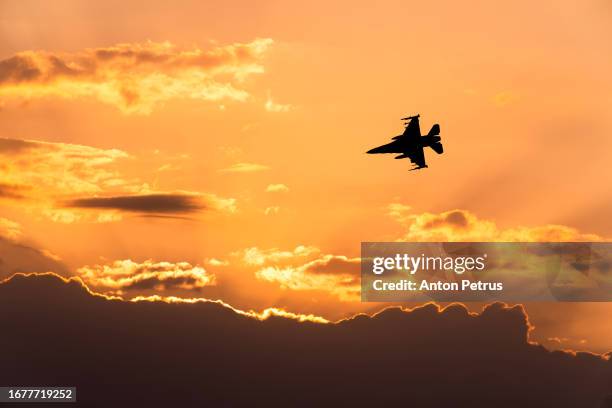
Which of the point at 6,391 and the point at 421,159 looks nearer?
the point at 421,159

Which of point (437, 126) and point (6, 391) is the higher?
point (437, 126)

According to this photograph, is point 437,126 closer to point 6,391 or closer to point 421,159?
point 421,159

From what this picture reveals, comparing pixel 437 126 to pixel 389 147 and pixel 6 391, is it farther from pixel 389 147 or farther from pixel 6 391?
pixel 6 391

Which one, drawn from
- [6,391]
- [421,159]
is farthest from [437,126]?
[6,391]

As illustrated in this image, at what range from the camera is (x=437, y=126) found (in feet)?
514

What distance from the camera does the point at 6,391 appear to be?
199625mm

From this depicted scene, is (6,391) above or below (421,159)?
below

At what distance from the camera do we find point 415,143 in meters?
157

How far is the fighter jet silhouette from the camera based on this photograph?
15625 centimetres

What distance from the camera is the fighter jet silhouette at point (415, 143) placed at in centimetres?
15625

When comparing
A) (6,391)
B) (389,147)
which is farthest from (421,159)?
(6,391)

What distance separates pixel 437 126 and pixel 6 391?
122 metres

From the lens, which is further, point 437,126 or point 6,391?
point 6,391

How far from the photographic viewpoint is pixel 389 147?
534 feet
